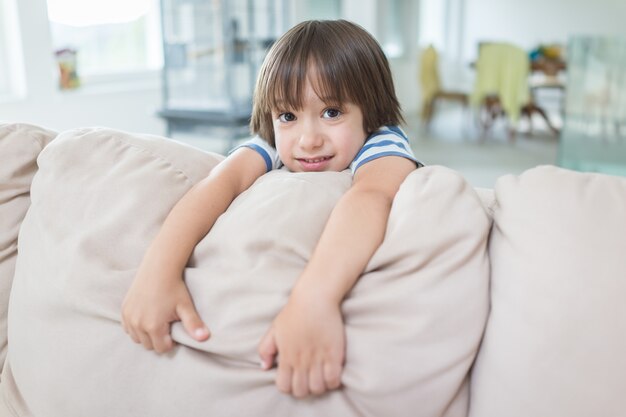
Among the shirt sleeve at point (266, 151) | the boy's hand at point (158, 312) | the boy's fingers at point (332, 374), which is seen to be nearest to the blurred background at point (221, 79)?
the shirt sleeve at point (266, 151)

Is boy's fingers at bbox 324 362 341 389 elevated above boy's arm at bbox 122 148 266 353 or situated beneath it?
situated beneath

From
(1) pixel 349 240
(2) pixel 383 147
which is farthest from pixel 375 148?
(1) pixel 349 240

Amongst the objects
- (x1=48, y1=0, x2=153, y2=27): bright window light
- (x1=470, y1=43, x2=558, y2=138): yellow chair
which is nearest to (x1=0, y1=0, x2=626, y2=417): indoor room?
(x1=48, y1=0, x2=153, y2=27): bright window light

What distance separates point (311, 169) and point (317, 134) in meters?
0.07

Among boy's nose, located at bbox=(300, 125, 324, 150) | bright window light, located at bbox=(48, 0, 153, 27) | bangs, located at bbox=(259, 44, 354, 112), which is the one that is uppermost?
bright window light, located at bbox=(48, 0, 153, 27)

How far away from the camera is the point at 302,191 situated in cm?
91

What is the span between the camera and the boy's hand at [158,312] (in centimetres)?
83

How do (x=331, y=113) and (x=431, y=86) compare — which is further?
(x=431, y=86)

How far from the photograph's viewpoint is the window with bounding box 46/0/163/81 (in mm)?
4906

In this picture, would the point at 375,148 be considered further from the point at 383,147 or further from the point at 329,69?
the point at 329,69

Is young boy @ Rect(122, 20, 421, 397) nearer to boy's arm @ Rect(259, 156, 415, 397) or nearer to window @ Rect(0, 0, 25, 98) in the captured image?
boy's arm @ Rect(259, 156, 415, 397)

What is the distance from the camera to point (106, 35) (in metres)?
5.33

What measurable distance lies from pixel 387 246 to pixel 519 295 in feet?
0.57

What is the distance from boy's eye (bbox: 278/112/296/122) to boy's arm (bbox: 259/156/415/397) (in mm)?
300
